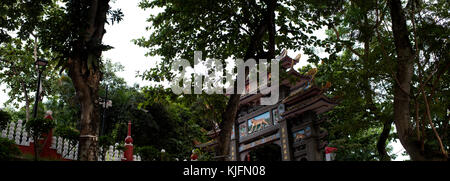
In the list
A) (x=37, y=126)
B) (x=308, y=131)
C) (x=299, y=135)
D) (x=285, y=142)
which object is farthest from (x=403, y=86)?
(x=37, y=126)

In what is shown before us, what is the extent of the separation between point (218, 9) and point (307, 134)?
7826 millimetres

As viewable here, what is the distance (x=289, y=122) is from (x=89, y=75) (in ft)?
34.5

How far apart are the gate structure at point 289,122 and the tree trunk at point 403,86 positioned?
6201 millimetres

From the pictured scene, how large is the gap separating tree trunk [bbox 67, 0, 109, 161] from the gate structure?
27.3 ft

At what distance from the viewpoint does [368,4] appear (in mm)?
9055

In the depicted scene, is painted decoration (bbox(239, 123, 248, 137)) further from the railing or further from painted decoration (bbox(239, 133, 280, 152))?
the railing

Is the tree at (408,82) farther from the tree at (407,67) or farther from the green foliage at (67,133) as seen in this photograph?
the green foliage at (67,133)

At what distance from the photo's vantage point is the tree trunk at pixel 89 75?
7895 mm

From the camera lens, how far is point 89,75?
8469 millimetres

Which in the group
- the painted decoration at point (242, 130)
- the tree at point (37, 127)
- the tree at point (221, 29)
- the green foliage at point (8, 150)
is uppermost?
the tree at point (221, 29)

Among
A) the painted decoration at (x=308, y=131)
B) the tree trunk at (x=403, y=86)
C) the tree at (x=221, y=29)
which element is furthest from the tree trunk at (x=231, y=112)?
the painted decoration at (x=308, y=131)
